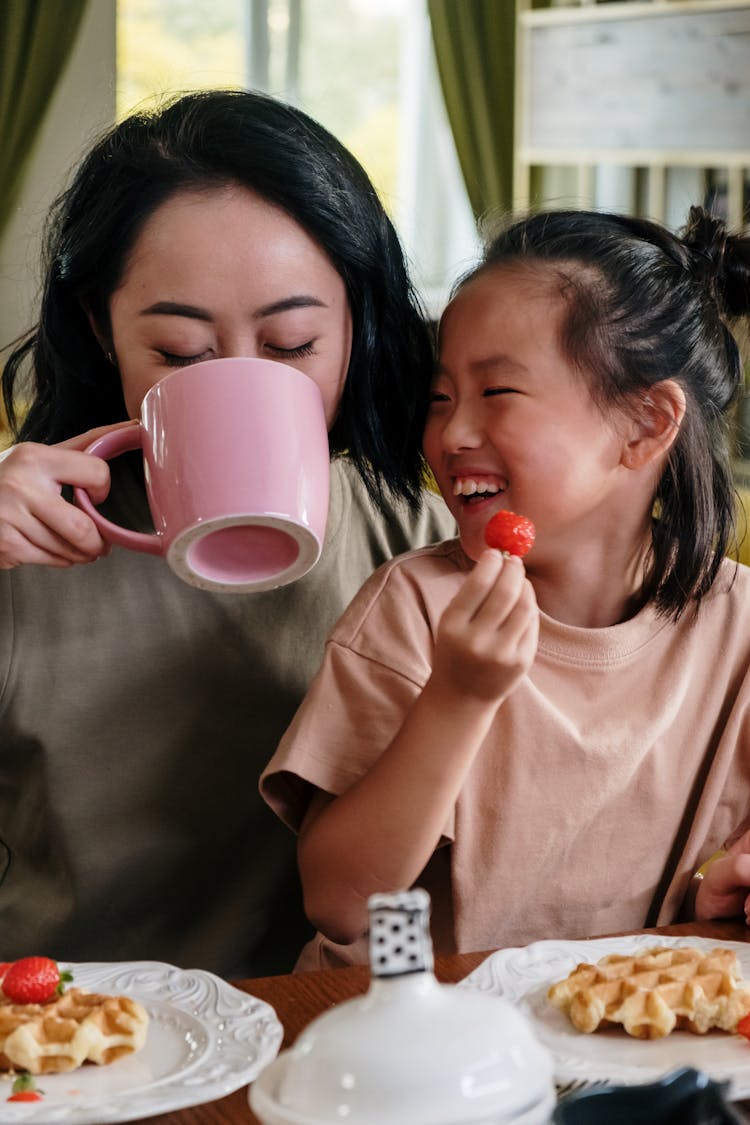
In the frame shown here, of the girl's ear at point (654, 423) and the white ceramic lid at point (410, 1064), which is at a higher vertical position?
the girl's ear at point (654, 423)

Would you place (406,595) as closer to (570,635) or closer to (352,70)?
(570,635)

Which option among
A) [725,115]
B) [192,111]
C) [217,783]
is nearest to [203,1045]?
[217,783]

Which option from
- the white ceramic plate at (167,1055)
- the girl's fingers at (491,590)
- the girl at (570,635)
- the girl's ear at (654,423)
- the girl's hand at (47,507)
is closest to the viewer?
the white ceramic plate at (167,1055)

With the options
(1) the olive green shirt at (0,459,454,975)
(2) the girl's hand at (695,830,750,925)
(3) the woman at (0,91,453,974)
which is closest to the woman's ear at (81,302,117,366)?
(3) the woman at (0,91,453,974)

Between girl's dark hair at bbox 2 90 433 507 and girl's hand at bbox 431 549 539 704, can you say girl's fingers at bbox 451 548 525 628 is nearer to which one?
girl's hand at bbox 431 549 539 704

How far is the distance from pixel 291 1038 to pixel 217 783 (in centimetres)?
57

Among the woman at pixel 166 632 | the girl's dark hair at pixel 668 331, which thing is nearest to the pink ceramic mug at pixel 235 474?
the woman at pixel 166 632

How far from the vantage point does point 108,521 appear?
111 centimetres

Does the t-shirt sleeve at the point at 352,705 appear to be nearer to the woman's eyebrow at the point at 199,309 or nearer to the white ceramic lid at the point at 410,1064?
the woman's eyebrow at the point at 199,309

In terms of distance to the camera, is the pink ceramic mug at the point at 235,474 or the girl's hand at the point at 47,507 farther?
the girl's hand at the point at 47,507

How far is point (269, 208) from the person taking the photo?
1261 mm

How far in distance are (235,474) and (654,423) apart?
51 cm

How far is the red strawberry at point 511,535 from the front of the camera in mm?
1045

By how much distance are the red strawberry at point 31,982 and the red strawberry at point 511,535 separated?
448mm
